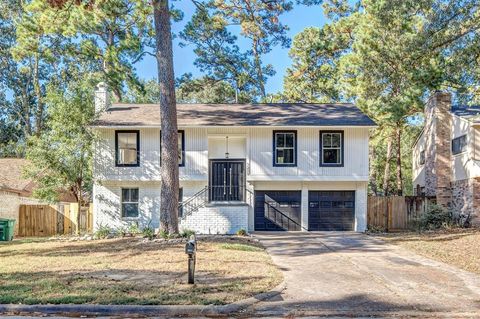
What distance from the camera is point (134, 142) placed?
20812 millimetres

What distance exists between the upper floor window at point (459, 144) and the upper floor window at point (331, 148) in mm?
5348

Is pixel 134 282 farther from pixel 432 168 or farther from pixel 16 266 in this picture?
pixel 432 168

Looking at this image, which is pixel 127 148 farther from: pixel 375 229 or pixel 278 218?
pixel 375 229

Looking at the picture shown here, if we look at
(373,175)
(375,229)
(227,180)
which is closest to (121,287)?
(227,180)

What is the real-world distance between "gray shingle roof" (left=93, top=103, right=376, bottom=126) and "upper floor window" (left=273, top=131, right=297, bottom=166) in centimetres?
66

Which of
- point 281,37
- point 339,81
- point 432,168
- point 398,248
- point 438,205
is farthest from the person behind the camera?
point 339,81

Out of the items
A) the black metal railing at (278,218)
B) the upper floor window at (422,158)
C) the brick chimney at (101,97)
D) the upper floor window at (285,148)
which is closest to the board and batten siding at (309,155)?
the upper floor window at (285,148)

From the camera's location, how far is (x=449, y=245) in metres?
14.9

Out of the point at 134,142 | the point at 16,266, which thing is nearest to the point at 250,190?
the point at 134,142

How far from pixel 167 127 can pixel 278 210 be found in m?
8.02

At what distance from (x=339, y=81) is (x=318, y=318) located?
81.6ft

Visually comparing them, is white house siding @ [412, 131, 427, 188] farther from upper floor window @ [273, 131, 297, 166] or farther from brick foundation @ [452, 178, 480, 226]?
upper floor window @ [273, 131, 297, 166]

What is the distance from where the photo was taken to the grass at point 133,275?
753 cm

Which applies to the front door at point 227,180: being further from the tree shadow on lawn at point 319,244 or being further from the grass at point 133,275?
the grass at point 133,275
